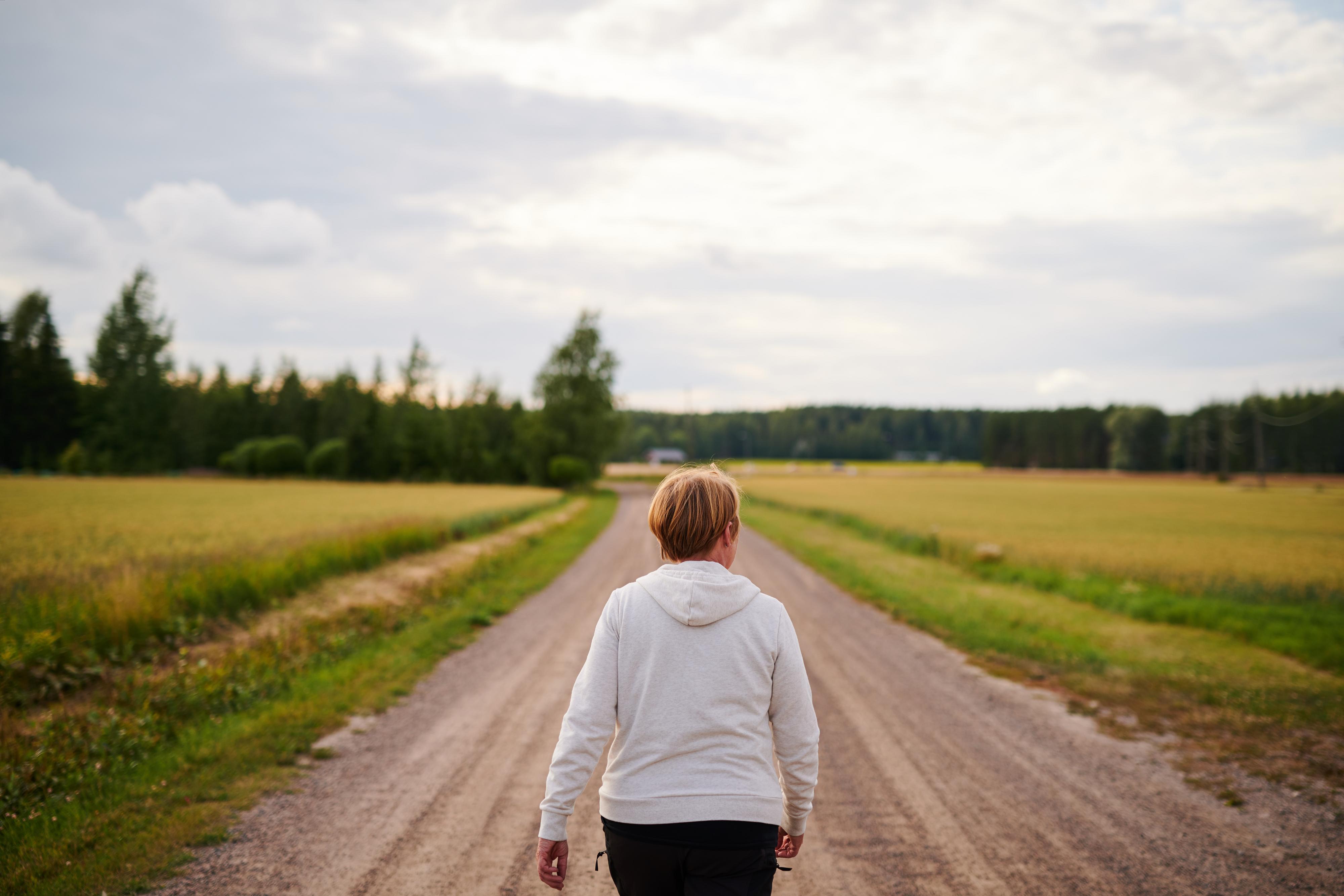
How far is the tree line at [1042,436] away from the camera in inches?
3285

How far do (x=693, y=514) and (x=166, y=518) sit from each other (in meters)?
23.2

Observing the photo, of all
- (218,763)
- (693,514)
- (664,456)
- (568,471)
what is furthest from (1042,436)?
(693,514)

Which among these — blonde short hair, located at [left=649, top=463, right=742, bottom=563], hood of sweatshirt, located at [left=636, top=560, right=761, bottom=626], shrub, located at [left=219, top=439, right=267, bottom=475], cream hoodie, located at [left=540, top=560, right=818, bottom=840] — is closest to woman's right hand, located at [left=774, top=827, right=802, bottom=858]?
cream hoodie, located at [left=540, top=560, right=818, bottom=840]

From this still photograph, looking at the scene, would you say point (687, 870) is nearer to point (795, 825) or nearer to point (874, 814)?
point (795, 825)

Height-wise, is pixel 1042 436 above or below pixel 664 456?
above

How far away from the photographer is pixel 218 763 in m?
5.38

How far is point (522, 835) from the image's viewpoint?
4.30m

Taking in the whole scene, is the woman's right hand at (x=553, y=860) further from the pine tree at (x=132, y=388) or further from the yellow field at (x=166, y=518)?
the pine tree at (x=132, y=388)

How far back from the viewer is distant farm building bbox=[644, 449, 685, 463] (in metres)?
112

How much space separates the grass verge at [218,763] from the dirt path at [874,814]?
0.30 meters

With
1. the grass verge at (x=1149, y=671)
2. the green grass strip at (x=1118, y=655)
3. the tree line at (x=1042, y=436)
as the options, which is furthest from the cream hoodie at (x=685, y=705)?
the tree line at (x=1042, y=436)

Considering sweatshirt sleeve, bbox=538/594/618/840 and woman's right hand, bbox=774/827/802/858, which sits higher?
sweatshirt sleeve, bbox=538/594/618/840

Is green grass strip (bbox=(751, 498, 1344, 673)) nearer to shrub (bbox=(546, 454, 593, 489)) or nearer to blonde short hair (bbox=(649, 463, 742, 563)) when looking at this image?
blonde short hair (bbox=(649, 463, 742, 563))

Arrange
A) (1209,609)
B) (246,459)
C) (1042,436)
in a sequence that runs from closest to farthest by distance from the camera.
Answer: (1209,609), (246,459), (1042,436)
